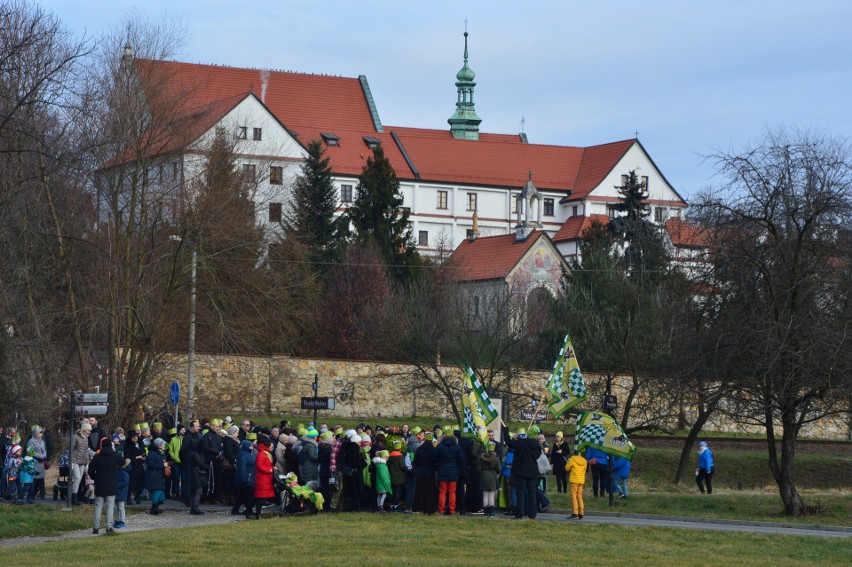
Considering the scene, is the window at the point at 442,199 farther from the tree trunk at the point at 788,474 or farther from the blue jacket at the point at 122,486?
the blue jacket at the point at 122,486

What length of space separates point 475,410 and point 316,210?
56.2 m

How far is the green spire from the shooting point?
143750 millimetres

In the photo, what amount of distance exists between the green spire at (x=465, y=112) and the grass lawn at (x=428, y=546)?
392 ft

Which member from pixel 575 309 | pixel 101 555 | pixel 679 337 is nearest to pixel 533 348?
pixel 575 309

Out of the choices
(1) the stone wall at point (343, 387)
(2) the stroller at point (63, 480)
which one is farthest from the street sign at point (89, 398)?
(1) the stone wall at point (343, 387)

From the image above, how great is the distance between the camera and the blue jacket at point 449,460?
1006 inches

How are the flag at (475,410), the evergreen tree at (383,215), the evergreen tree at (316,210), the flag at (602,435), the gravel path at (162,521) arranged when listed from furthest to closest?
the evergreen tree at (383,215)
the evergreen tree at (316,210)
the flag at (602,435)
the flag at (475,410)
the gravel path at (162,521)

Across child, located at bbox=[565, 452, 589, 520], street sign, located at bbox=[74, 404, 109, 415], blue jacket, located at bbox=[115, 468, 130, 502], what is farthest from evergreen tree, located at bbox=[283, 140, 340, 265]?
blue jacket, located at bbox=[115, 468, 130, 502]

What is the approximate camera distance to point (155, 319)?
43406 mm

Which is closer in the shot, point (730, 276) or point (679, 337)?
point (730, 276)

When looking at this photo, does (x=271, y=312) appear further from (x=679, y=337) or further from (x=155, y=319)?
(x=679, y=337)

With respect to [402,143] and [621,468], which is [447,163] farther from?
[621,468]

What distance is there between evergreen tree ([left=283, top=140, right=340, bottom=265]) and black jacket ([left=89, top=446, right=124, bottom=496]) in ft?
169

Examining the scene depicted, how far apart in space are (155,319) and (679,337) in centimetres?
1874
